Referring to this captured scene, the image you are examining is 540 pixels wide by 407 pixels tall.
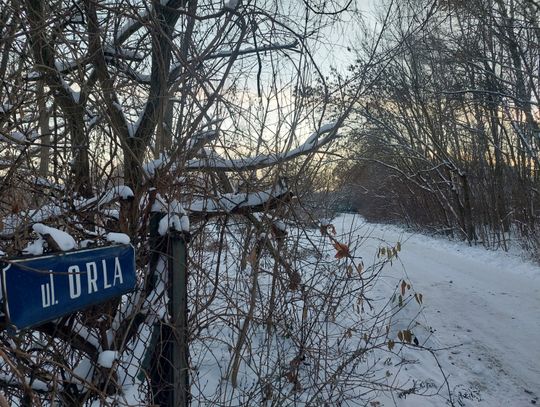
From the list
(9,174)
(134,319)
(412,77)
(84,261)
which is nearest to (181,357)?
(134,319)

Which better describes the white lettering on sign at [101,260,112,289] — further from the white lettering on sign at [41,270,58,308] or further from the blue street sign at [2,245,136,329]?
the white lettering on sign at [41,270,58,308]

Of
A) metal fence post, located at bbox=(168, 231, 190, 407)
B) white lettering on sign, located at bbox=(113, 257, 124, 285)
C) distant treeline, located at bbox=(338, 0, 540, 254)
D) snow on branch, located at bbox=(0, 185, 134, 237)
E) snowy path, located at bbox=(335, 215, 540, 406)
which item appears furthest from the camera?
distant treeline, located at bbox=(338, 0, 540, 254)

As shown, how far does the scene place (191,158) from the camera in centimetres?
252

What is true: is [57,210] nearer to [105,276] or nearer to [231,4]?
[105,276]

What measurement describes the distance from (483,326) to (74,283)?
20.4 feet

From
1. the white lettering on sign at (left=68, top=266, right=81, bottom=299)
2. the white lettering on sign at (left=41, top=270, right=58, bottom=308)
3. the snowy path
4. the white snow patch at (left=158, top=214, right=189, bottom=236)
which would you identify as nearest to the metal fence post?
the white snow patch at (left=158, top=214, right=189, bottom=236)

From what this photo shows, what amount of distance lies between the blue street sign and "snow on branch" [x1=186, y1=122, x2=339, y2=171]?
2.63ft

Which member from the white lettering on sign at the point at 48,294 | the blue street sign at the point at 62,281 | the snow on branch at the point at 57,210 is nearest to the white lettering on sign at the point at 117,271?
the blue street sign at the point at 62,281

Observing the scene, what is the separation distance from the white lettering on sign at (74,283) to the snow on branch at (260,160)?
38.4 inches

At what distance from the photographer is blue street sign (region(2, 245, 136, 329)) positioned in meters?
1.37

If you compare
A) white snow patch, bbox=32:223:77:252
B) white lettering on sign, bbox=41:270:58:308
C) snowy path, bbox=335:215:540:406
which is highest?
white snow patch, bbox=32:223:77:252

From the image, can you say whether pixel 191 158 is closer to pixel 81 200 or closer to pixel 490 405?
pixel 81 200

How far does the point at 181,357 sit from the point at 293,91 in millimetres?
1864

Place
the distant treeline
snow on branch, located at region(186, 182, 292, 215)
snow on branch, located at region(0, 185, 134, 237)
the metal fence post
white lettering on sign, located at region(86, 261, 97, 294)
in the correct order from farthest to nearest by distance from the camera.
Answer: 1. the distant treeline
2. snow on branch, located at region(186, 182, 292, 215)
3. snow on branch, located at region(0, 185, 134, 237)
4. the metal fence post
5. white lettering on sign, located at region(86, 261, 97, 294)
